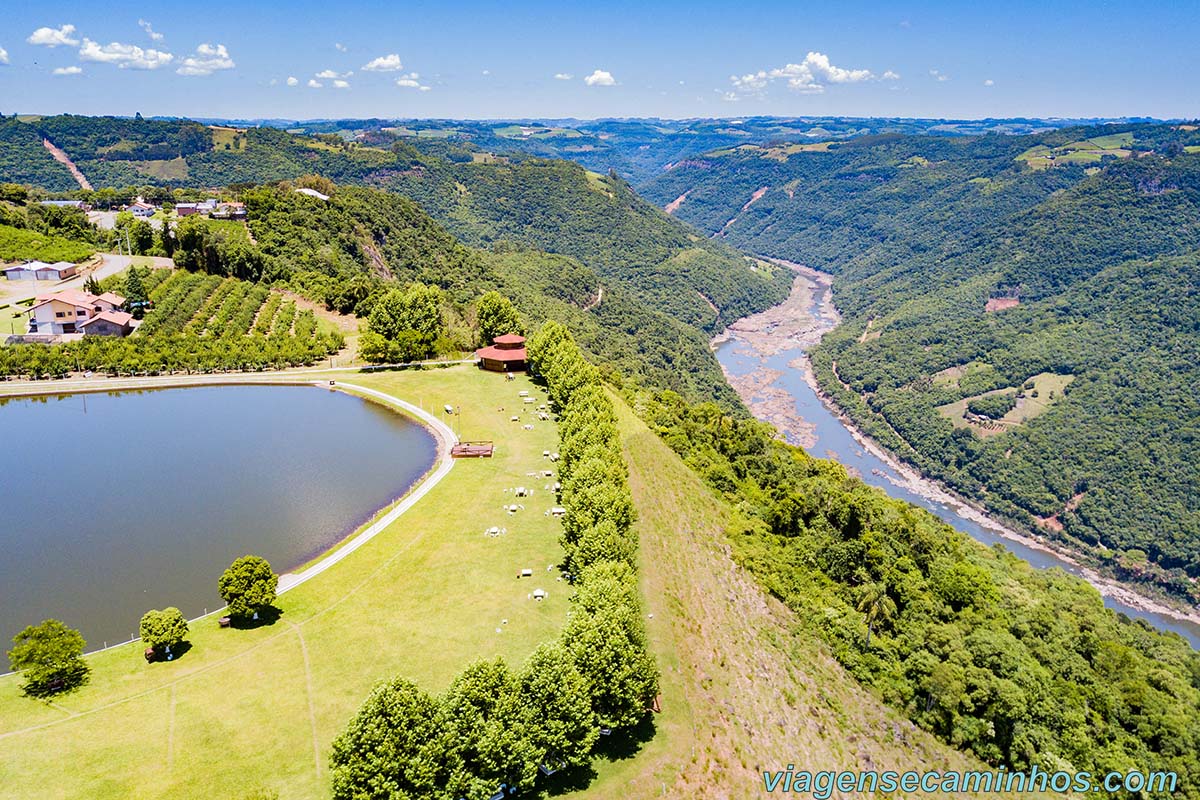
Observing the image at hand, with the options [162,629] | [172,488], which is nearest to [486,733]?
[162,629]

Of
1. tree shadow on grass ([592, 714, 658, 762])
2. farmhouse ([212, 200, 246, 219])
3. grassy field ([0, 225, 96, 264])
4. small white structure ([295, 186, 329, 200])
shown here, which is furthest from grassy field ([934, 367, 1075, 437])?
grassy field ([0, 225, 96, 264])

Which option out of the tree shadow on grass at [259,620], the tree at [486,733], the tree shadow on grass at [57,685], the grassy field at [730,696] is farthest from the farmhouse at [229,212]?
the tree at [486,733]

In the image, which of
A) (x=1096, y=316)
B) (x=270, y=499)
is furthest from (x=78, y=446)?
(x=1096, y=316)

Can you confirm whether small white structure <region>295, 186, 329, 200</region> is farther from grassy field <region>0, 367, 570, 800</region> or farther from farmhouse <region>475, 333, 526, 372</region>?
grassy field <region>0, 367, 570, 800</region>

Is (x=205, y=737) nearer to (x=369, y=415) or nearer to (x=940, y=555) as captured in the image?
(x=369, y=415)

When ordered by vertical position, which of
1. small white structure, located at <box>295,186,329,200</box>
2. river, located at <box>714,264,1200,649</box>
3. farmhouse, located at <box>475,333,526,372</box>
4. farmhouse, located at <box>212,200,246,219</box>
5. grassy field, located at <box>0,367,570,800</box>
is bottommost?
river, located at <box>714,264,1200,649</box>

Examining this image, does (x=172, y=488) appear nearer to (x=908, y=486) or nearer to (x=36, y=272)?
(x=36, y=272)
